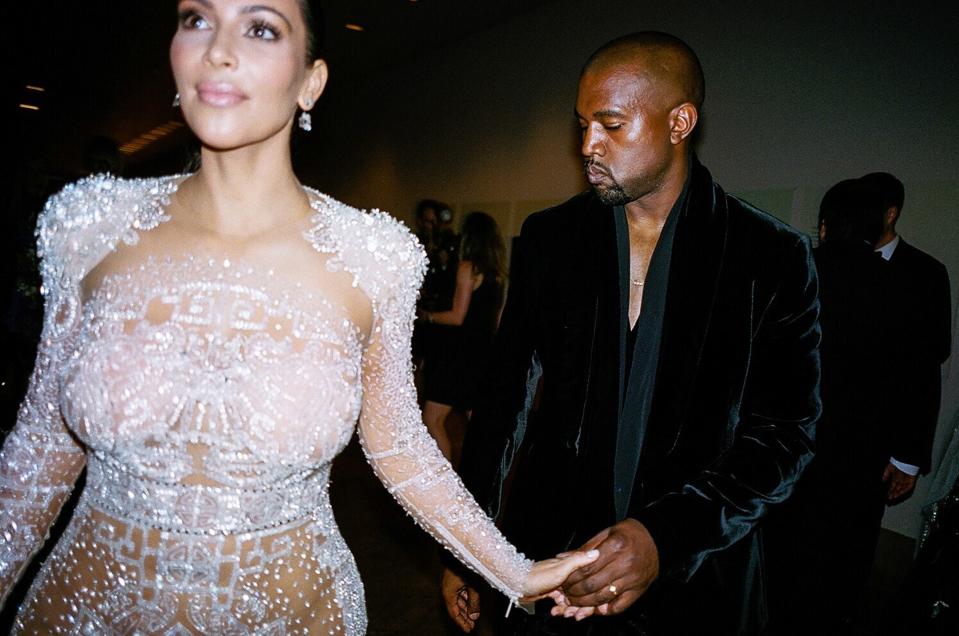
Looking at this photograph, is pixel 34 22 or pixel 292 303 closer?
pixel 292 303

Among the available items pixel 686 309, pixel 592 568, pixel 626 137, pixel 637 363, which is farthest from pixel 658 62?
pixel 592 568

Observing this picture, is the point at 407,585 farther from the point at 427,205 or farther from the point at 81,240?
the point at 427,205

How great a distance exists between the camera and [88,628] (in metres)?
1.22

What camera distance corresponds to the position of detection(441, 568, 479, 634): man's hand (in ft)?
6.39

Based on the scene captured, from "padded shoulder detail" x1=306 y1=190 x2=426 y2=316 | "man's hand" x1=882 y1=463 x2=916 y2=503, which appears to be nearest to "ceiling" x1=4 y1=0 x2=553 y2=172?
"padded shoulder detail" x1=306 y1=190 x2=426 y2=316

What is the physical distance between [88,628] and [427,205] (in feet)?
16.7

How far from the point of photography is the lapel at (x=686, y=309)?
1.78 metres

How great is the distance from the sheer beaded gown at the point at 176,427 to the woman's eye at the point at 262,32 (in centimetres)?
37

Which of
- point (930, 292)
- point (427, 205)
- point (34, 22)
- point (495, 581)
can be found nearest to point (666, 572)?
point (495, 581)

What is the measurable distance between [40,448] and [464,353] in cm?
373

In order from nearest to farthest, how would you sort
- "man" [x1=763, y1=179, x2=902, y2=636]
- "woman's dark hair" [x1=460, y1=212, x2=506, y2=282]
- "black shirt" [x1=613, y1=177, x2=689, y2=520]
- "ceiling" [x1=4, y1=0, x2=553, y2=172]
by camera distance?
"black shirt" [x1=613, y1=177, x2=689, y2=520], "man" [x1=763, y1=179, x2=902, y2=636], "woman's dark hair" [x1=460, y1=212, x2=506, y2=282], "ceiling" [x1=4, y1=0, x2=553, y2=172]

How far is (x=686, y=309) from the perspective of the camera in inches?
72.3

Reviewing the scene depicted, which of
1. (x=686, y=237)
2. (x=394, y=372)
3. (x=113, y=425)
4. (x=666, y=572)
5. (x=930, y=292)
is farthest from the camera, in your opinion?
(x=930, y=292)

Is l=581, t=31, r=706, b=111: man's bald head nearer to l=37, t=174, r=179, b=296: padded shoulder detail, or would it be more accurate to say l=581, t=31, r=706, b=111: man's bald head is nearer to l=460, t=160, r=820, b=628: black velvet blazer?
l=460, t=160, r=820, b=628: black velvet blazer
